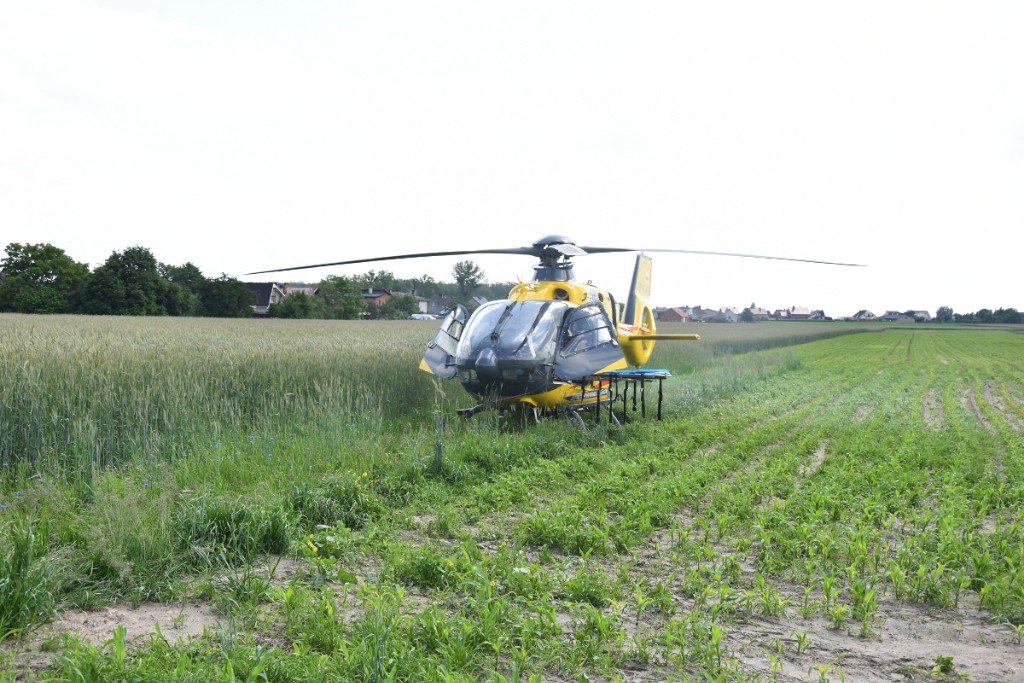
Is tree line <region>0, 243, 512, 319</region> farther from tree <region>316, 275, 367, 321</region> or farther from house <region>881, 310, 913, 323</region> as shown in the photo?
house <region>881, 310, 913, 323</region>

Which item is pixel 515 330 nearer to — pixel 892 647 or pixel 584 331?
pixel 584 331

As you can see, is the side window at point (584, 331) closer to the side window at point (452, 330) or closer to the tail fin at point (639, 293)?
the side window at point (452, 330)

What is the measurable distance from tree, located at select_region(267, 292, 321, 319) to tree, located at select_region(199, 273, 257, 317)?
2.57m

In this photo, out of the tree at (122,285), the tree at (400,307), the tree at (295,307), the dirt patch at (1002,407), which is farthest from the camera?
the tree at (400,307)

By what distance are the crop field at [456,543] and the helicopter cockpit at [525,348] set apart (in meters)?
0.75

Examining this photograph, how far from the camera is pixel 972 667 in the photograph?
13.1ft

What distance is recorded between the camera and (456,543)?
5.76 metres

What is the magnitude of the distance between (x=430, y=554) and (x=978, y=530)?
498 cm

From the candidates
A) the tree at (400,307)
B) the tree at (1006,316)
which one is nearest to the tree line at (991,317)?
the tree at (1006,316)

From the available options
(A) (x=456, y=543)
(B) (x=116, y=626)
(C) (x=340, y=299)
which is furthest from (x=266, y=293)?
(B) (x=116, y=626)

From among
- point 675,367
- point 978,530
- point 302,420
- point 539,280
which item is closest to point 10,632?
point 302,420

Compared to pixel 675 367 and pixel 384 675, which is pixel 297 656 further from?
A: pixel 675 367

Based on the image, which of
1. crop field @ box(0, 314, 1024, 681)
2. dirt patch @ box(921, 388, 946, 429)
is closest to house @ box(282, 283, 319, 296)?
dirt patch @ box(921, 388, 946, 429)

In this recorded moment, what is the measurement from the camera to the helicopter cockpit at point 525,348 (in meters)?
10.1
